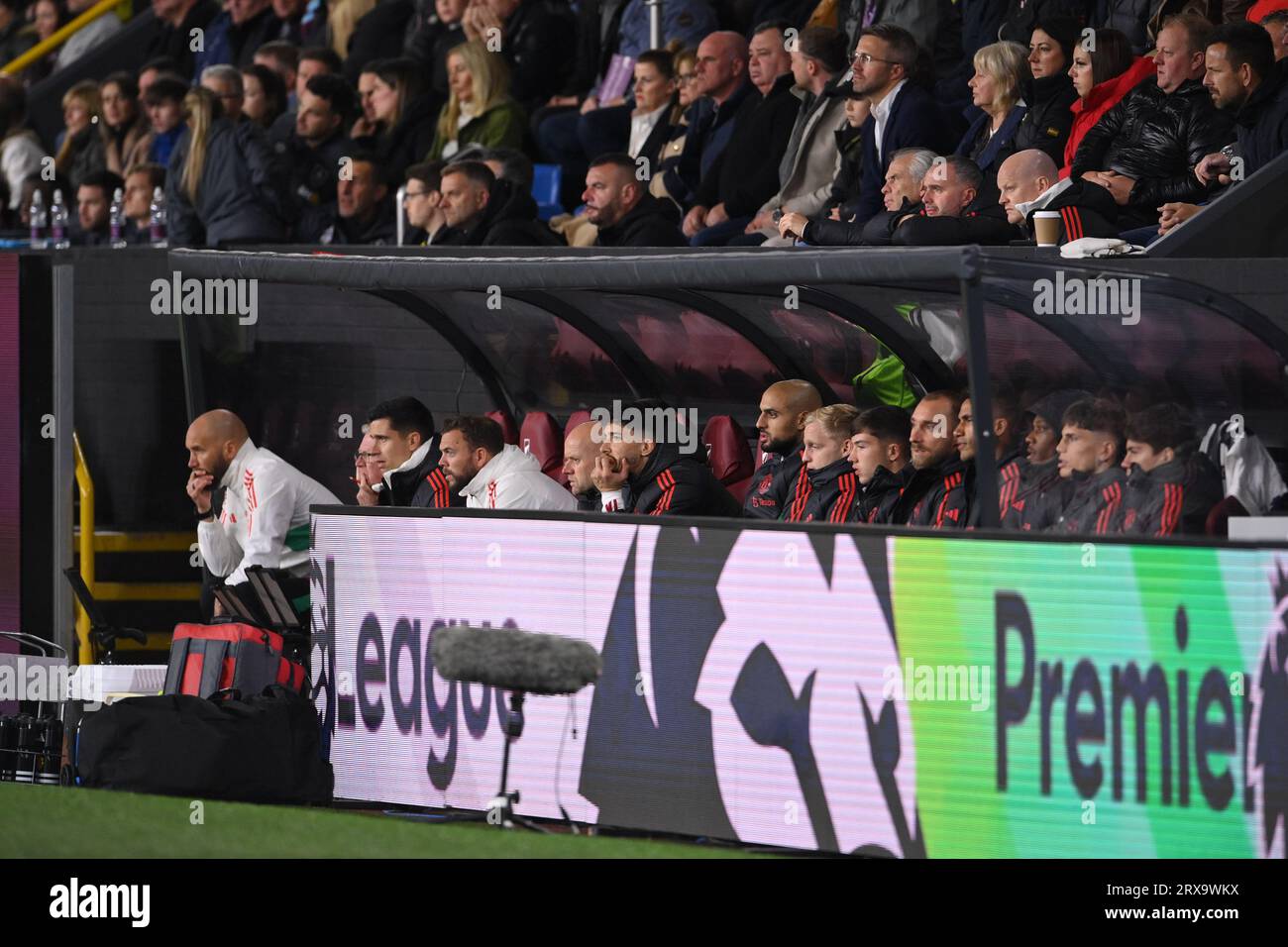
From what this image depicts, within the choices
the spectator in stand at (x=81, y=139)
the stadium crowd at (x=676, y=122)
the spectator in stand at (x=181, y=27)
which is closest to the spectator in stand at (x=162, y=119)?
the stadium crowd at (x=676, y=122)

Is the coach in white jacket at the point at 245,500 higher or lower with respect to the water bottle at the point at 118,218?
lower

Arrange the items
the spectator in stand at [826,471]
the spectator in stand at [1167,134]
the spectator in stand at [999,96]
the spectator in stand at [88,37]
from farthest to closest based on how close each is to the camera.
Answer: the spectator in stand at [88,37] → the spectator in stand at [999,96] → the spectator in stand at [1167,134] → the spectator in stand at [826,471]

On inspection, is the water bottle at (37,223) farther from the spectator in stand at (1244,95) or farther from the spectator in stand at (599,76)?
the spectator in stand at (1244,95)

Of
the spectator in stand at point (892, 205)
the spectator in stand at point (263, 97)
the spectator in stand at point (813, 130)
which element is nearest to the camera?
the spectator in stand at point (892, 205)

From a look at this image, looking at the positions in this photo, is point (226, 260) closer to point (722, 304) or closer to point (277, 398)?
point (277, 398)

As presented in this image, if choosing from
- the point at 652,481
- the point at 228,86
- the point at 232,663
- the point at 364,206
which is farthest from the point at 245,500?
the point at 228,86

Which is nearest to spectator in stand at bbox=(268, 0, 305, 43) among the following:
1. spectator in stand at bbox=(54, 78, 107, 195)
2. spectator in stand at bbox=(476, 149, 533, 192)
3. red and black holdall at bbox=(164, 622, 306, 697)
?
spectator in stand at bbox=(54, 78, 107, 195)

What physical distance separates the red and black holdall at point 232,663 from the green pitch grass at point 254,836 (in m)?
0.96

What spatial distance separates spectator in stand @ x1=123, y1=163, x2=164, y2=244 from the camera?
13375mm

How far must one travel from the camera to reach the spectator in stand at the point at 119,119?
1461 cm

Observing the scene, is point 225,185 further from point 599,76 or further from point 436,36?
point 599,76

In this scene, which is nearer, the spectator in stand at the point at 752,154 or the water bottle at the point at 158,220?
the spectator in stand at the point at 752,154

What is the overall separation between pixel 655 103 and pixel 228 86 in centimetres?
325
